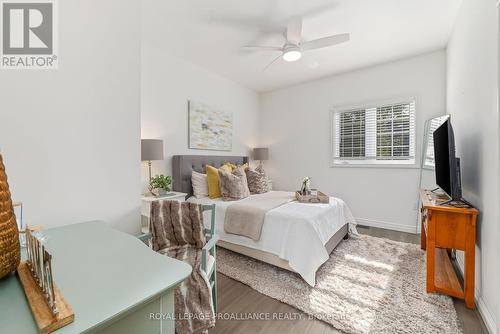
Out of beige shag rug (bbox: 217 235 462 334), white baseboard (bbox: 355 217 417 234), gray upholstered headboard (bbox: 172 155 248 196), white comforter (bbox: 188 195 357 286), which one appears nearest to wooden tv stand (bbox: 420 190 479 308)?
beige shag rug (bbox: 217 235 462 334)

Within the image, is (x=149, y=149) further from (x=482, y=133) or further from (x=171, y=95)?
(x=482, y=133)

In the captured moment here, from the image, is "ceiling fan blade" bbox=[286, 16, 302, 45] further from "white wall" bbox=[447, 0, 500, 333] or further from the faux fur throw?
the faux fur throw

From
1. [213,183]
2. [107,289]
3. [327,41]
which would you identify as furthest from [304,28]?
[107,289]

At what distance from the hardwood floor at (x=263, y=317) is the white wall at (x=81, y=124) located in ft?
3.07

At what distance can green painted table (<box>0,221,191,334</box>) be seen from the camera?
499mm

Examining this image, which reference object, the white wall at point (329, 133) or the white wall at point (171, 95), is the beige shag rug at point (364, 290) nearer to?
the white wall at point (329, 133)

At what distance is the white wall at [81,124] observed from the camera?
106cm

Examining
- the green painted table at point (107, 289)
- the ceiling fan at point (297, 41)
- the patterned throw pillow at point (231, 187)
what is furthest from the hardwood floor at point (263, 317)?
the ceiling fan at point (297, 41)

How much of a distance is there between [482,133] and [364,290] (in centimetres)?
155

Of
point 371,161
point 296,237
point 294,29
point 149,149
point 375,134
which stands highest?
point 294,29

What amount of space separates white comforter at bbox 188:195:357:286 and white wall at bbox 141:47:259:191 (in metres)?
1.42

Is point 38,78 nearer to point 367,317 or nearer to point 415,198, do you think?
point 367,317

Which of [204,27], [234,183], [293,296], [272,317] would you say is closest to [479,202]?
[293,296]

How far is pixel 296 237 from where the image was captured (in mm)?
2035
